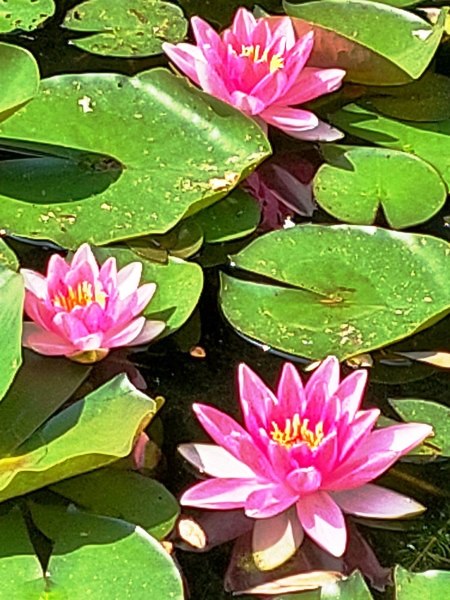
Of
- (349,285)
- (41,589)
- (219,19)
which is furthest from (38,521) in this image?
(219,19)

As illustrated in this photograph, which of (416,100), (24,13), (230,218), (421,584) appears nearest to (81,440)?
(421,584)

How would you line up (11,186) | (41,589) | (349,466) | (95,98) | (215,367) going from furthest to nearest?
(95,98) → (11,186) → (215,367) → (349,466) → (41,589)

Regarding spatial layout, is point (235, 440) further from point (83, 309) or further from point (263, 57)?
point (263, 57)

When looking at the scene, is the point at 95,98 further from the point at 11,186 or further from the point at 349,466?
the point at 349,466

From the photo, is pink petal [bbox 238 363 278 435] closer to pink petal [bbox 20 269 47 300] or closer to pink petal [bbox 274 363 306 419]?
pink petal [bbox 274 363 306 419]

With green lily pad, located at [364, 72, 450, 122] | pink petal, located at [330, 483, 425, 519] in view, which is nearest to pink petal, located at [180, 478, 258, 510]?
pink petal, located at [330, 483, 425, 519]

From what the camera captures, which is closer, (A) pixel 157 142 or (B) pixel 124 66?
(A) pixel 157 142
